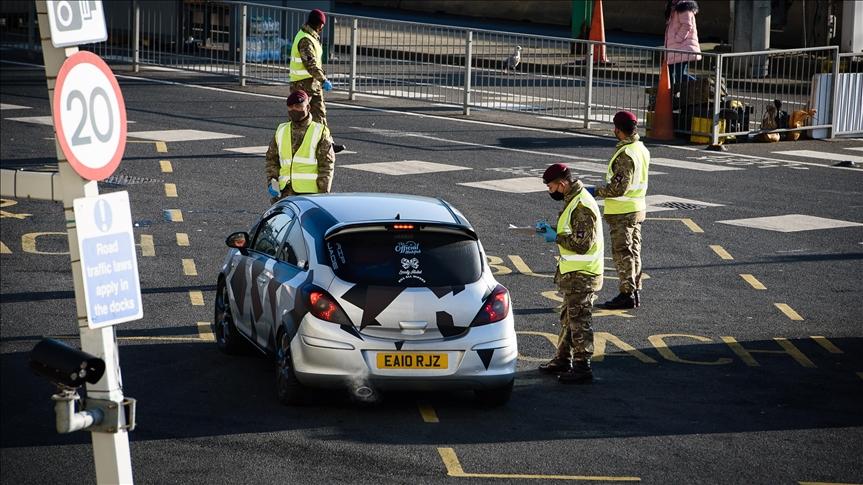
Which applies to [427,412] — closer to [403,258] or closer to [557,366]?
[403,258]

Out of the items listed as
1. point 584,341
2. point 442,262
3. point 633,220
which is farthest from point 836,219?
point 442,262

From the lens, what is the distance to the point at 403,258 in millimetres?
11023

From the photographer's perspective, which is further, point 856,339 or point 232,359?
point 856,339

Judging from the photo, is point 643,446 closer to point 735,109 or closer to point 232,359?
point 232,359

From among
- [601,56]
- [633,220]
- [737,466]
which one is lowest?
[737,466]

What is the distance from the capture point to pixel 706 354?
13109mm

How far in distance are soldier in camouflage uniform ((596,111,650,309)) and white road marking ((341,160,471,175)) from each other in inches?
263

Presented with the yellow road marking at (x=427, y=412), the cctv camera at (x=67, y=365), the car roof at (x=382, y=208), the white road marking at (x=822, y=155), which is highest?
the car roof at (x=382, y=208)

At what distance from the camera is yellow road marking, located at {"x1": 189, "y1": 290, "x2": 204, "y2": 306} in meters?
14.3

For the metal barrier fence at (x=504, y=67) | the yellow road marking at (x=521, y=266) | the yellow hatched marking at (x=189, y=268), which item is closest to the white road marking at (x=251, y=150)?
the metal barrier fence at (x=504, y=67)

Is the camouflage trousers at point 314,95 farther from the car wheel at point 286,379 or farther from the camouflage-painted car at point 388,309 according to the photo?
the car wheel at point 286,379

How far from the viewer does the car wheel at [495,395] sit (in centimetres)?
1116

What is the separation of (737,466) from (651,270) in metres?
6.42

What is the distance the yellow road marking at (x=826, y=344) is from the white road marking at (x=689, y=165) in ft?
28.8
